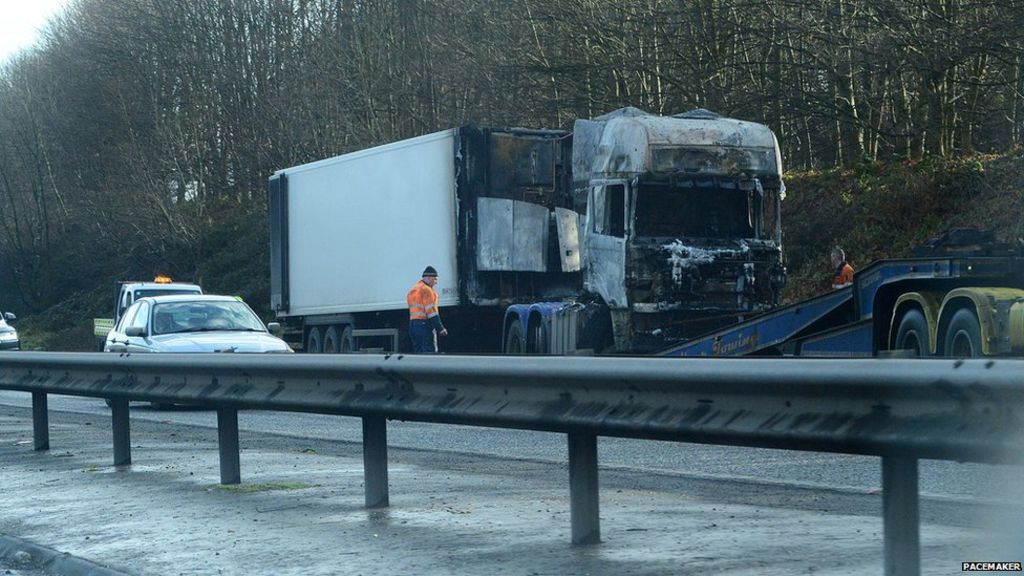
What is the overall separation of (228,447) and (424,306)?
1308cm

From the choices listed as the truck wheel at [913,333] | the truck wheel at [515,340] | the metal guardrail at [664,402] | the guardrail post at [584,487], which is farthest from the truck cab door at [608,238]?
the guardrail post at [584,487]

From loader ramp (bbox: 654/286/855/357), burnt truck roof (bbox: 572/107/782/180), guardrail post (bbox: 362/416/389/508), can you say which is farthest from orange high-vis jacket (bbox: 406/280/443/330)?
guardrail post (bbox: 362/416/389/508)

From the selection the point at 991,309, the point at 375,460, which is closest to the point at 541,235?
the point at 991,309

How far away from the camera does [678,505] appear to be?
25.7 ft

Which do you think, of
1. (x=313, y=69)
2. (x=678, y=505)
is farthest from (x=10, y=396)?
(x=313, y=69)

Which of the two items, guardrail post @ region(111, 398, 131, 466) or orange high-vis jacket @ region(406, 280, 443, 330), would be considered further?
orange high-vis jacket @ region(406, 280, 443, 330)

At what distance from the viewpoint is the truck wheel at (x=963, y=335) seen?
13375 millimetres

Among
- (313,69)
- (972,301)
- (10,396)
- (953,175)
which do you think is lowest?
(10,396)

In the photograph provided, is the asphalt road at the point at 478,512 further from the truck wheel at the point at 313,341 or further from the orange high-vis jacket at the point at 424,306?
the truck wheel at the point at 313,341

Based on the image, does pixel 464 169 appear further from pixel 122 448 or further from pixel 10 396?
pixel 122 448

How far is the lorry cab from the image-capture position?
64.7 feet

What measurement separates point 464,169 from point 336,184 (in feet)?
16.9

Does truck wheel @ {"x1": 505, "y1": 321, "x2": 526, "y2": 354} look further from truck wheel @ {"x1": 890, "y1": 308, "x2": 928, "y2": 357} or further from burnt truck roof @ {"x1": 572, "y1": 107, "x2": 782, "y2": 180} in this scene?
truck wheel @ {"x1": 890, "y1": 308, "x2": 928, "y2": 357}

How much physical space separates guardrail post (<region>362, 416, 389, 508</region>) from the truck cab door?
11900 mm
